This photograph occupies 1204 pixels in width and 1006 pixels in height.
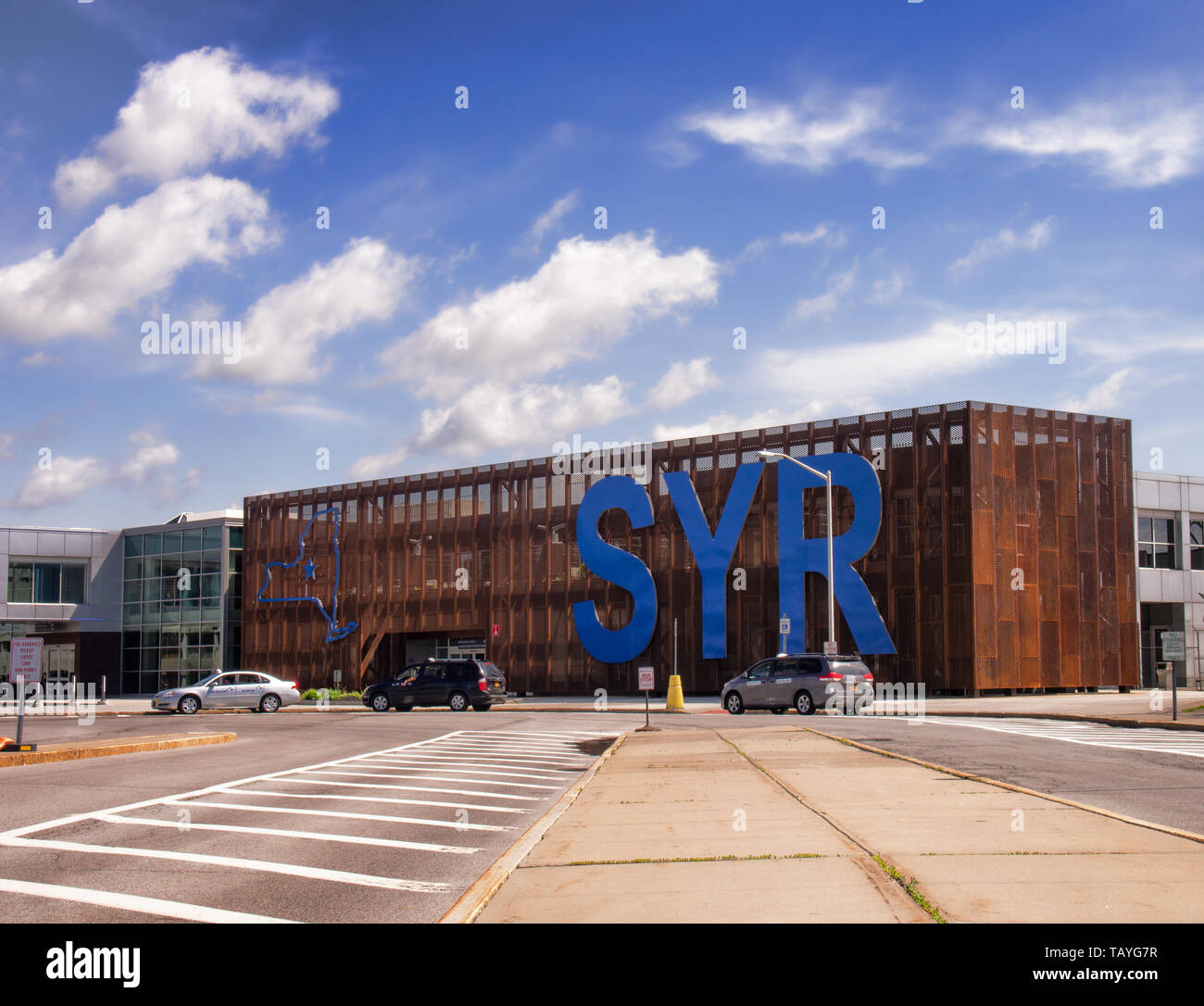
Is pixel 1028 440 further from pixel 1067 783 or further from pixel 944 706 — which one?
pixel 1067 783

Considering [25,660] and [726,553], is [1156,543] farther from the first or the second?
[25,660]

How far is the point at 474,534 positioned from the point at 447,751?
3220 cm

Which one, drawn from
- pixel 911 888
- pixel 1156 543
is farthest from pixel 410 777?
pixel 1156 543

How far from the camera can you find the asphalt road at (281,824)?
25.8 feet

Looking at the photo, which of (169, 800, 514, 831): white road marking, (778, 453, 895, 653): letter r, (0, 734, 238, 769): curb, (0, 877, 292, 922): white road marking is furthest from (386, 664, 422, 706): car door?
(0, 877, 292, 922): white road marking

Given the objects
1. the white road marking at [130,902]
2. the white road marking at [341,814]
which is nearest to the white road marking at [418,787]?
the white road marking at [341,814]

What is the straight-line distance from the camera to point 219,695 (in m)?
41.6

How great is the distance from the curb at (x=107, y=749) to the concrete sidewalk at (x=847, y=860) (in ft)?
39.3

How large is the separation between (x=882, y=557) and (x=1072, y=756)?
24352 millimetres

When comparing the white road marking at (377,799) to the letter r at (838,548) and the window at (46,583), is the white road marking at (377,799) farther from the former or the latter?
the window at (46,583)

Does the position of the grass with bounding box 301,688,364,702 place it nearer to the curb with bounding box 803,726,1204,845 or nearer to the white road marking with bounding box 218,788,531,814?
the curb with bounding box 803,726,1204,845

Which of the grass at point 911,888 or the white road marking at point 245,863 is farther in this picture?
the white road marking at point 245,863
